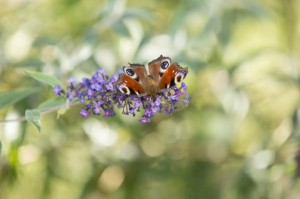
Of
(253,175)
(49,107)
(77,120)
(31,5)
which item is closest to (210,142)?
(253,175)

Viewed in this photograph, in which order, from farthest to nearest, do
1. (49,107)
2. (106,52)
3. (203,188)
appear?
(203,188) < (106,52) < (49,107)

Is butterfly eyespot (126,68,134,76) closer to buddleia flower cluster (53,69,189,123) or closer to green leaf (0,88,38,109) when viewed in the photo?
buddleia flower cluster (53,69,189,123)

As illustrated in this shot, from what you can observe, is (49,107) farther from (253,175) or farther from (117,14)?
(253,175)

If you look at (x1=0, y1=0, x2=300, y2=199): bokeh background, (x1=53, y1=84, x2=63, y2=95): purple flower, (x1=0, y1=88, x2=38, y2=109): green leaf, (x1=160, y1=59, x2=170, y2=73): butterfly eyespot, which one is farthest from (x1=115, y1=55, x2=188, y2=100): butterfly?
(x1=0, y1=0, x2=300, y2=199): bokeh background

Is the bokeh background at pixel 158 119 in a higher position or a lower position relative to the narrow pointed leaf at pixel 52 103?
higher

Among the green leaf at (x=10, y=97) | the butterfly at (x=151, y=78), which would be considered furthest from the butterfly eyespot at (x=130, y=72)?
the green leaf at (x=10, y=97)

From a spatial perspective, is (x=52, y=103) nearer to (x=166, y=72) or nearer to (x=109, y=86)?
(x=109, y=86)

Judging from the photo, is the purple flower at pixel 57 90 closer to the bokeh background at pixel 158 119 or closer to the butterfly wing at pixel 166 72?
the butterfly wing at pixel 166 72
